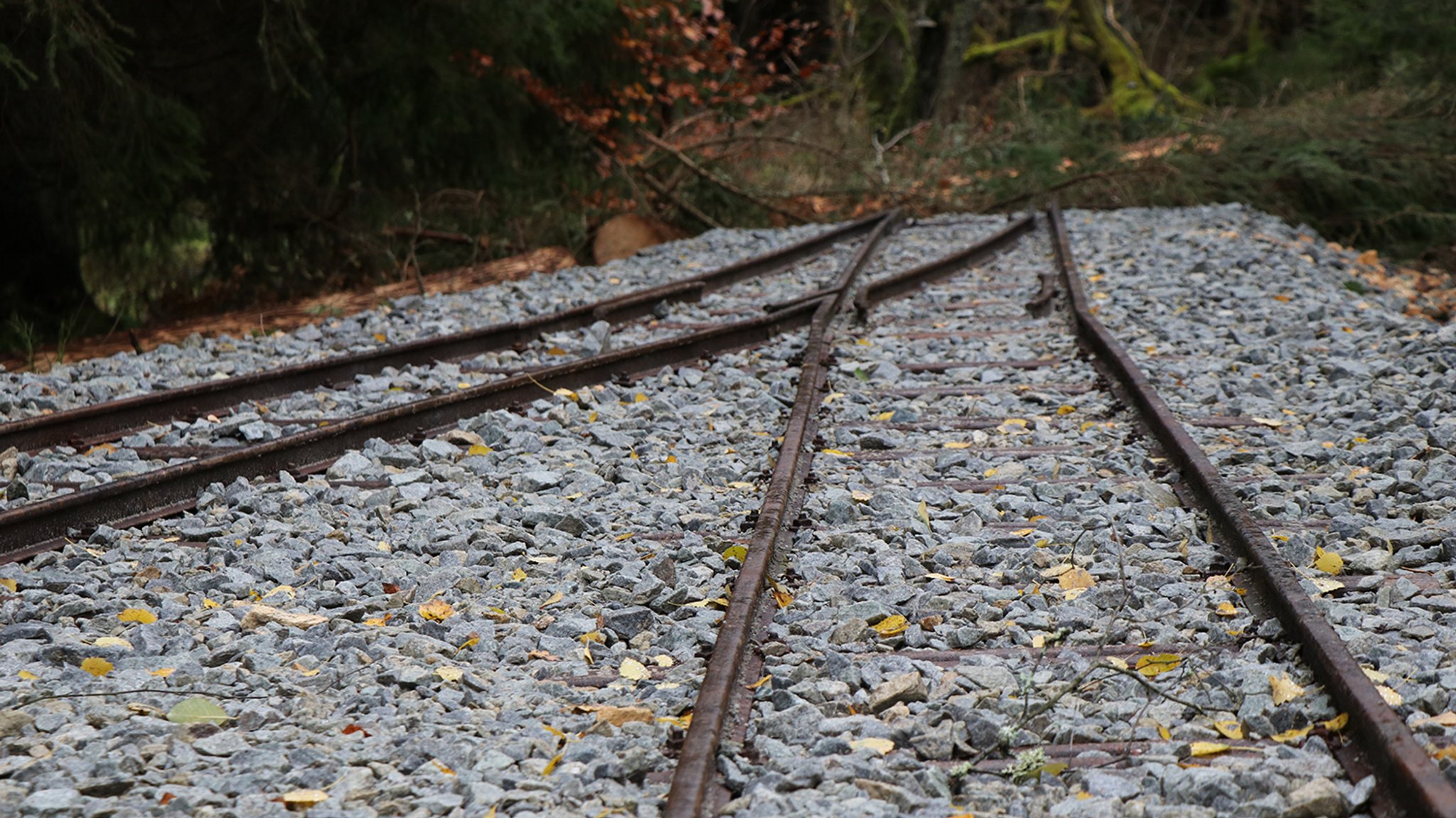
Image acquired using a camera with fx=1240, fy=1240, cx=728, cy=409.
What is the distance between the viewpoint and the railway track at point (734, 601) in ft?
8.65

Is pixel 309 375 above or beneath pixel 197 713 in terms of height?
beneath

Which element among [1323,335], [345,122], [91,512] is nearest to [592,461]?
[91,512]

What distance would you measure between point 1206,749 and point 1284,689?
0.31 m

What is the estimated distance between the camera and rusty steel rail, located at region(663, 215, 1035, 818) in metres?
2.53

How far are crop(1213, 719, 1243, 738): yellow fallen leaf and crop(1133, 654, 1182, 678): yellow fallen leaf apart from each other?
0.28 m

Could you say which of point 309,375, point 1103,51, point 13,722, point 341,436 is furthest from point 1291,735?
point 1103,51

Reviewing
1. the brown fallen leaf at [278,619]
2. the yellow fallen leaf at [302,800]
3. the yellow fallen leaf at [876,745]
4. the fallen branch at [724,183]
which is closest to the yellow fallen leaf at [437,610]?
the brown fallen leaf at [278,619]

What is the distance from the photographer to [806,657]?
10.4ft

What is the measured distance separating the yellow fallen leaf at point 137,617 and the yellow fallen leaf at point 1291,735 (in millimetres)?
2865

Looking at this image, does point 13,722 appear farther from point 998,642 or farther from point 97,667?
point 998,642

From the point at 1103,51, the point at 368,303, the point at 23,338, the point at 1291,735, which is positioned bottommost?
the point at 23,338

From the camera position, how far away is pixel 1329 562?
3.57m

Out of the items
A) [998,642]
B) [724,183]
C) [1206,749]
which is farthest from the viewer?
[724,183]

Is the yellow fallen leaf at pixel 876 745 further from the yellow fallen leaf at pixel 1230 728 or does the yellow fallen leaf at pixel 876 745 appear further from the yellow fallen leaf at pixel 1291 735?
the yellow fallen leaf at pixel 1291 735
